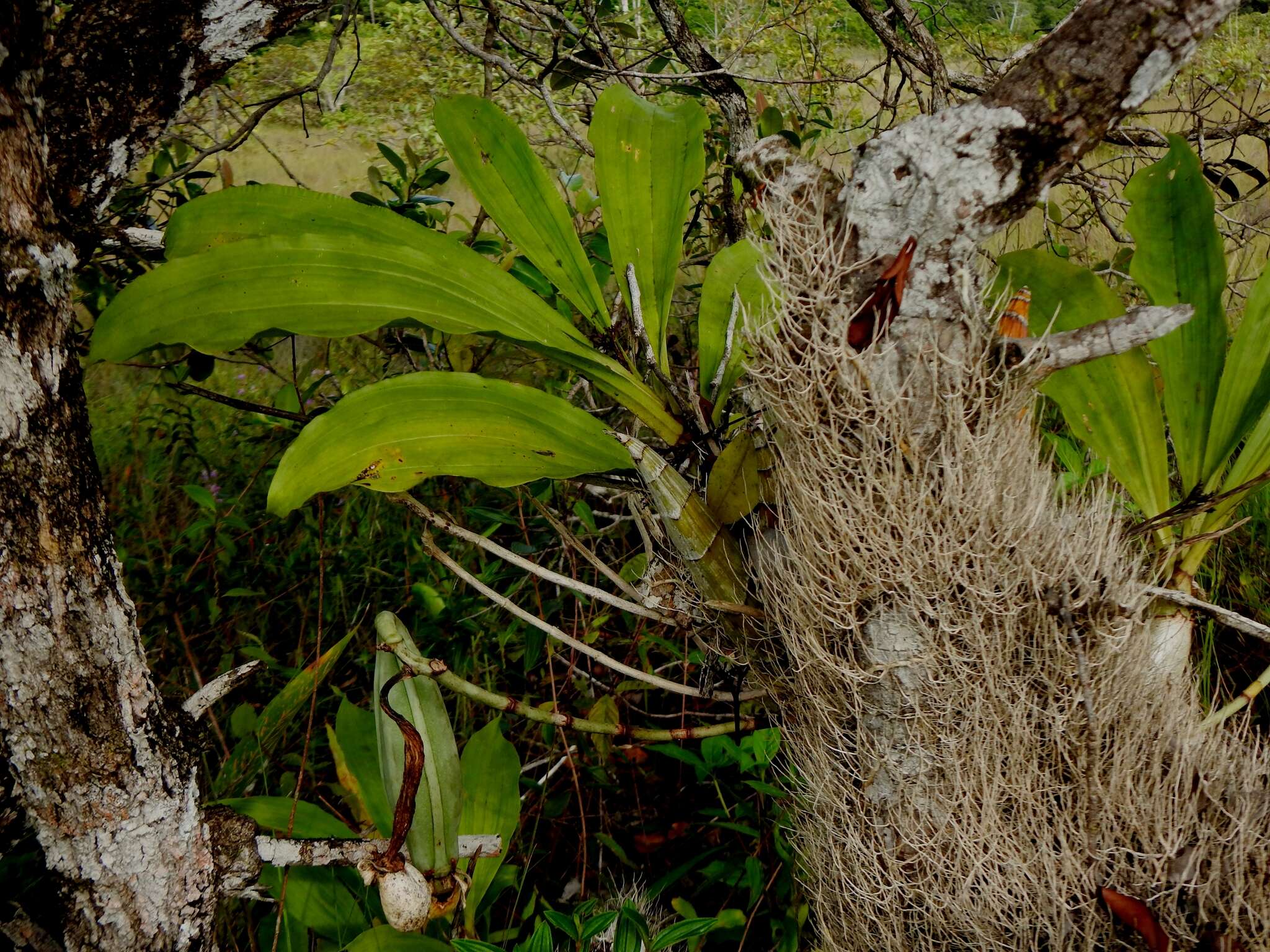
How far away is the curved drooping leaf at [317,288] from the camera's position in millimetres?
606

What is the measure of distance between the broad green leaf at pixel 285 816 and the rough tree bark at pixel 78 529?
0.35 feet

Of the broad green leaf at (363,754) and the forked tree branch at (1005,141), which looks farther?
the broad green leaf at (363,754)

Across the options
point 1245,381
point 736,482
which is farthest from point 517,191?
point 1245,381

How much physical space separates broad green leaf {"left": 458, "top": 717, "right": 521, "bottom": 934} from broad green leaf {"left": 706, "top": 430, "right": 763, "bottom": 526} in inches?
13.9

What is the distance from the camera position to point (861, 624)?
0.56 meters

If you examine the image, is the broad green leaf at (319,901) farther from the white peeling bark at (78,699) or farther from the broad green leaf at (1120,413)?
the broad green leaf at (1120,413)

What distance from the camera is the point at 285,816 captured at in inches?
30.2

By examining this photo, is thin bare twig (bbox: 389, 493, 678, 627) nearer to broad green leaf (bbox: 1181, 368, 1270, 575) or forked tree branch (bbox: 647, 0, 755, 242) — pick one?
broad green leaf (bbox: 1181, 368, 1270, 575)

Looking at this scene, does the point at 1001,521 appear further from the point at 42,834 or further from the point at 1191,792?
the point at 42,834

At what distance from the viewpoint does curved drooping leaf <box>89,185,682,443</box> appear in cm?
61

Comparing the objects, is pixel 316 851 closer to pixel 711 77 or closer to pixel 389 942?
pixel 389 942

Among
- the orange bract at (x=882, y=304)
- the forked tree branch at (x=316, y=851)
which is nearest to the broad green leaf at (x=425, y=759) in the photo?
the forked tree branch at (x=316, y=851)

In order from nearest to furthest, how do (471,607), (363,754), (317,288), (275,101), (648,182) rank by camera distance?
(317,288) < (648,182) < (363,754) < (275,101) < (471,607)

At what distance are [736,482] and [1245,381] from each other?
1.59 feet
